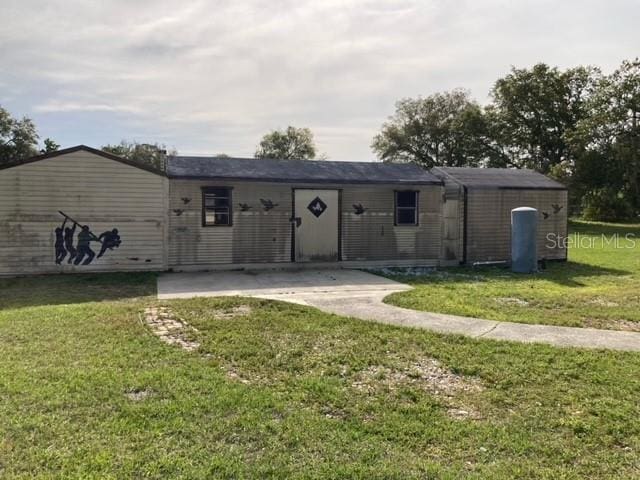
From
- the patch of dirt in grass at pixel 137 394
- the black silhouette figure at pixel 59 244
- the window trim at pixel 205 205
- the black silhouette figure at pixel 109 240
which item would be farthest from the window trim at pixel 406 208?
the patch of dirt in grass at pixel 137 394

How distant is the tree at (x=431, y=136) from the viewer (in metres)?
40.8

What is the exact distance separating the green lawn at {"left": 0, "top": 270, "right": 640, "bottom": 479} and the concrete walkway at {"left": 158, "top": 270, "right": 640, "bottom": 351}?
53cm

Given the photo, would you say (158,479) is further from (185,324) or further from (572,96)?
(572,96)

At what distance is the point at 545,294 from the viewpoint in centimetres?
923

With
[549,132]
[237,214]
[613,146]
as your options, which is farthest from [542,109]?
[237,214]

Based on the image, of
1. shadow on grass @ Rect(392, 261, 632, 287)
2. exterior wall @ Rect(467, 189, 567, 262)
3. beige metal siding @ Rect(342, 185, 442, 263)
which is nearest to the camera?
shadow on grass @ Rect(392, 261, 632, 287)

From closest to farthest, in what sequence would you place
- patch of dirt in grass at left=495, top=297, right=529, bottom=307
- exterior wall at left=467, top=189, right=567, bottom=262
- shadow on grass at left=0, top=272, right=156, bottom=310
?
patch of dirt in grass at left=495, top=297, right=529, bottom=307 < shadow on grass at left=0, top=272, right=156, bottom=310 < exterior wall at left=467, top=189, right=567, bottom=262

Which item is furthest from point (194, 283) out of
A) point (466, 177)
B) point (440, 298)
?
point (466, 177)

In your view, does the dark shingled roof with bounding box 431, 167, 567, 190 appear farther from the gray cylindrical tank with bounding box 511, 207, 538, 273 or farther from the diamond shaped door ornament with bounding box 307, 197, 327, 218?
the diamond shaped door ornament with bounding box 307, 197, 327, 218

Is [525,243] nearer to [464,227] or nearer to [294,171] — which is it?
[464,227]

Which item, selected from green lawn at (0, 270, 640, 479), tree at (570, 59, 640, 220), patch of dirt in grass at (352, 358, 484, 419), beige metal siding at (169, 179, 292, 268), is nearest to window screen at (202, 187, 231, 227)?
beige metal siding at (169, 179, 292, 268)

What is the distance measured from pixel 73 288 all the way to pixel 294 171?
6.21m

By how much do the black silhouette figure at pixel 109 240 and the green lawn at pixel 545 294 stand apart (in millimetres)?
6551

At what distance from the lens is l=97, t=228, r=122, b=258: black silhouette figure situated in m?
11.6
